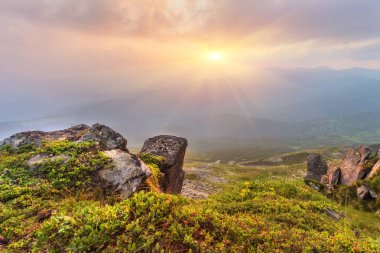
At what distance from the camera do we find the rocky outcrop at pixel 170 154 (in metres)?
23.0

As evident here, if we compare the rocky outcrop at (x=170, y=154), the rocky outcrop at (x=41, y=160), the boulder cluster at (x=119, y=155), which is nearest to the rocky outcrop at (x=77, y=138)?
the boulder cluster at (x=119, y=155)

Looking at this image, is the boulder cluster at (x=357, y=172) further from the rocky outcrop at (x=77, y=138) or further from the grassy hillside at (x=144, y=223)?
the rocky outcrop at (x=77, y=138)

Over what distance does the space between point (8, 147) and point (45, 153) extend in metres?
3.96

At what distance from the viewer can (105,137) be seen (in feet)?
64.9

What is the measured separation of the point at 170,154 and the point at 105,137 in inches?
262

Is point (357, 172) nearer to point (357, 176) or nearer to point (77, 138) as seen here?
point (357, 176)

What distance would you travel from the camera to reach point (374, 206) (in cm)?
2462

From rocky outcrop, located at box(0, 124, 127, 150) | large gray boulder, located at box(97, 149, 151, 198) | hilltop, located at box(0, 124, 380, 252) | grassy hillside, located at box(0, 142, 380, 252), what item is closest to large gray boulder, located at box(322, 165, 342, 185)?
hilltop, located at box(0, 124, 380, 252)

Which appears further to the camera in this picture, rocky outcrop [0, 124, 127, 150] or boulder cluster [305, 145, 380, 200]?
boulder cluster [305, 145, 380, 200]

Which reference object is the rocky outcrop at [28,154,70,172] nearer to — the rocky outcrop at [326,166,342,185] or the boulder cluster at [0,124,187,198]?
the boulder cluster at [0,124,187,198]

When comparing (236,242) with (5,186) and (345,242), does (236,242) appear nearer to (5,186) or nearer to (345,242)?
(345,242)

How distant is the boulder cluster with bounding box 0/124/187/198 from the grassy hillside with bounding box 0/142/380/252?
0.99m

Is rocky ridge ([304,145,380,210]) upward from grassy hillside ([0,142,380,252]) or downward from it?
downward

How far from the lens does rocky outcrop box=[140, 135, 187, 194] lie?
2302cm
